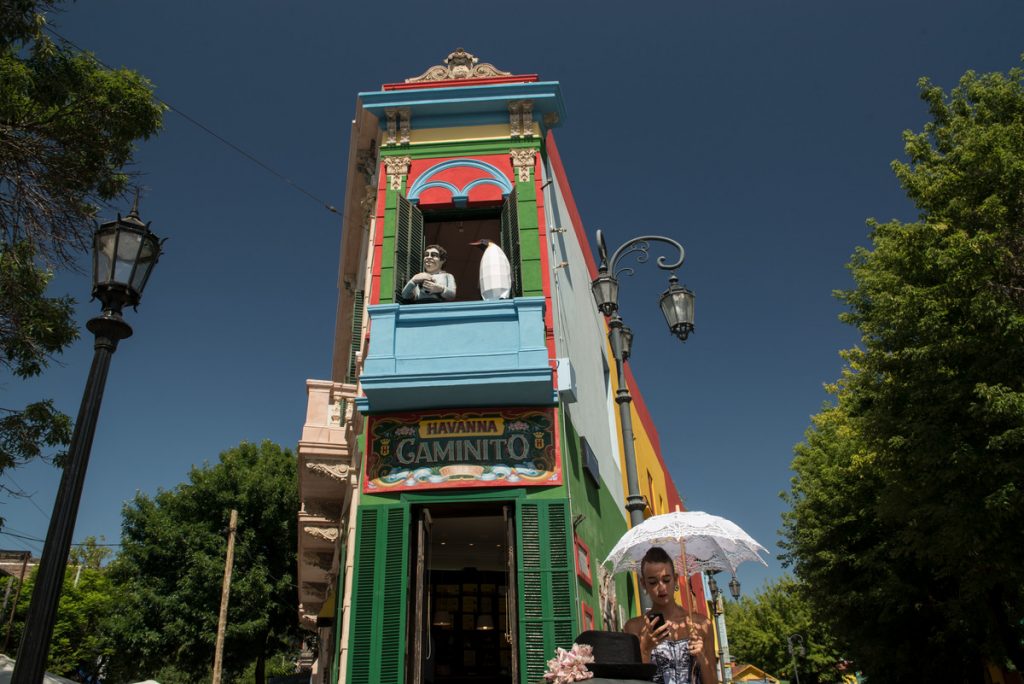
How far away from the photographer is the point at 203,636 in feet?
75.0

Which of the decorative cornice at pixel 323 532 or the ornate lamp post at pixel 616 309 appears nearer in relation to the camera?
the ornate lamp post at pixel 616 309

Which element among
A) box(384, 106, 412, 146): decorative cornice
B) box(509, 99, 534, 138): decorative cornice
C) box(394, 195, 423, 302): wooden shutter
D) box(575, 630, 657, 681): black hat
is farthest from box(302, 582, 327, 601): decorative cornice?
box(575, 630, 657, 681): black hat

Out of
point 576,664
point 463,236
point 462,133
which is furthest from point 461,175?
point 576,664

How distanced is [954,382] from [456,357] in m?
8.14

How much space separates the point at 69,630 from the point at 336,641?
103ft

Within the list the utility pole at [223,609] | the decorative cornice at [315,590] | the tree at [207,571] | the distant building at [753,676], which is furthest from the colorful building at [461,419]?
the distant building at [753,676]

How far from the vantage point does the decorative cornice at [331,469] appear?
11.8 meters

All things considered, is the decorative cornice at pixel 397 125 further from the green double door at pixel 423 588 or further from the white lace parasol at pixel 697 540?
the white lace parasol at pixel 697 540

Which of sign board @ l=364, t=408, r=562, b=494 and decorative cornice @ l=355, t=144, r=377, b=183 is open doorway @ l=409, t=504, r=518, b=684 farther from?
decorative cornice @ l=355, t=144, r=377, b=183

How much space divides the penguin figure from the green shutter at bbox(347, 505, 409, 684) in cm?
330

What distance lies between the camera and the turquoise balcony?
894 cm

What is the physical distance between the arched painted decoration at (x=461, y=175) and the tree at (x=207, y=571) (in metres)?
18.3

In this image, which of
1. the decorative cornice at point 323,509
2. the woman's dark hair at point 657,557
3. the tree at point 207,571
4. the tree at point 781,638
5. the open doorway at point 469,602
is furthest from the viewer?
the tree at point 781,638

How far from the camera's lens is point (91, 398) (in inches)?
158
